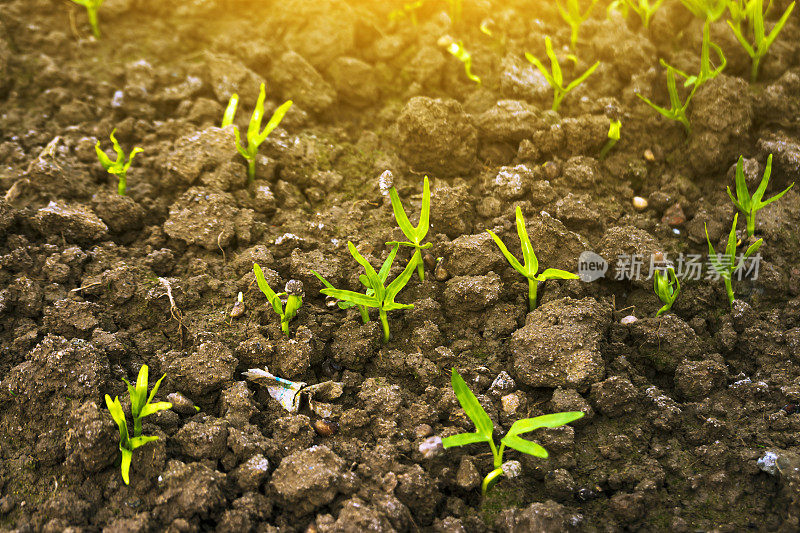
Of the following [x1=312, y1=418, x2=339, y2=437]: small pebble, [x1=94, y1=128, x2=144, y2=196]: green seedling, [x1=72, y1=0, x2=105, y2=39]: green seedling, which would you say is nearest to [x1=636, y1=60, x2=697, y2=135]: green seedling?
[x1=312, y1=418, x2=339, y2=437]: small pebble

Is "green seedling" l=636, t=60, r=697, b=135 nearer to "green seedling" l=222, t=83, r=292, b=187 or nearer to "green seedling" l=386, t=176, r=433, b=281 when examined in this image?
"green seedling" l=386, t=176, r=433, b=281

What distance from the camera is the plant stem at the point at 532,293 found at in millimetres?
2125

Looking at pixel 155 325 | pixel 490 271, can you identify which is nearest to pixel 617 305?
pixel 490 271

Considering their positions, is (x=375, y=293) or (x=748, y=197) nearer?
→ (x=375, y=293)

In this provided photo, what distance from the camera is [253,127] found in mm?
2436

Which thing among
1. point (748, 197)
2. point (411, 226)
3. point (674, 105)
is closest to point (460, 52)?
point (674, 105)

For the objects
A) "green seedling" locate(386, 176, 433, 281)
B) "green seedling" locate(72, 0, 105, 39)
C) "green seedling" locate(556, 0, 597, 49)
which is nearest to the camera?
"green seedling" locate(386, 176, 433, 281)

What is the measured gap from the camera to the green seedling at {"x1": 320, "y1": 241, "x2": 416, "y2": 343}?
194cm

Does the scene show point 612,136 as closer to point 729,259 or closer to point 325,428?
point 729,259

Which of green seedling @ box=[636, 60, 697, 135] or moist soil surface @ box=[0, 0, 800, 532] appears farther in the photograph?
green seedling @ box=[636, 60, 697, 135]

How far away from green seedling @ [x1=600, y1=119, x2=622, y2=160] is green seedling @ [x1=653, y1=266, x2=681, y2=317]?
689 millimetres

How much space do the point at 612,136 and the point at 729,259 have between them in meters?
0.72

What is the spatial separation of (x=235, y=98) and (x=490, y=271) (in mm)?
1376

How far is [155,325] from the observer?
84.4 inches
